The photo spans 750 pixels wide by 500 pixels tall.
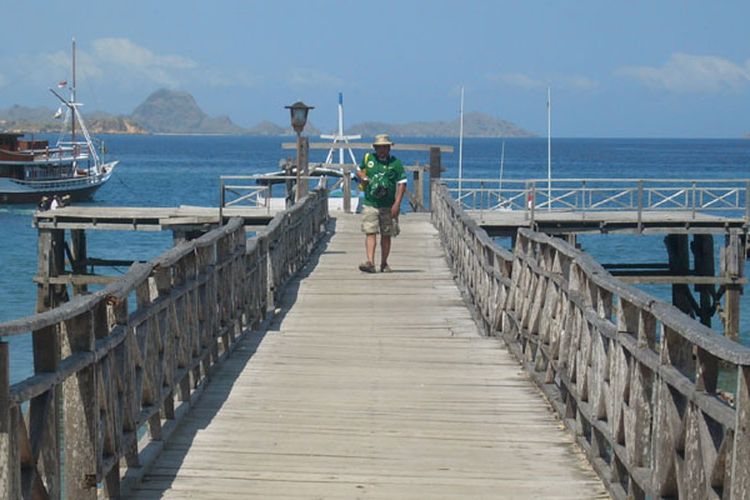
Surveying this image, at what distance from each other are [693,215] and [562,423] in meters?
20.0

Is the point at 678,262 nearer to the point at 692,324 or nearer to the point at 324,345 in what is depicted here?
the point at 324,345

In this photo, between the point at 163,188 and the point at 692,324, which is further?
the point at 163,188

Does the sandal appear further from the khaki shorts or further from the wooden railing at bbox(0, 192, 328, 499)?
the wooden railing at bbox(0, 192, 328, 499)

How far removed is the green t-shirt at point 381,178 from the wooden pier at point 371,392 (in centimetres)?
277

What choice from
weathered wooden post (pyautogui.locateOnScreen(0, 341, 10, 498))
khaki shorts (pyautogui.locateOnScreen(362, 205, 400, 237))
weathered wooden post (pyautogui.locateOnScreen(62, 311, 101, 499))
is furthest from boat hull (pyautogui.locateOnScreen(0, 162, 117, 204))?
weathered wooden post (pyautogui.locateOnScreen(0, 341, 10, 498))

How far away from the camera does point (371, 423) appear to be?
8.12m

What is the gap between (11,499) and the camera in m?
4.49

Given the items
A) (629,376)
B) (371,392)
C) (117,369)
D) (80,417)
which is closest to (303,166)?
(371,392)

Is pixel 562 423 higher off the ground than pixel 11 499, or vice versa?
pixel 11 499

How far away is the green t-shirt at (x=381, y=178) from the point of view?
15938mm

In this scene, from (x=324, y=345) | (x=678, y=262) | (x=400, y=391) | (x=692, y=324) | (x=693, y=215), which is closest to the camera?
(x=692, y=324)

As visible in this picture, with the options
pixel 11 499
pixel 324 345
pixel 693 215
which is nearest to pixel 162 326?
pixel 11 499

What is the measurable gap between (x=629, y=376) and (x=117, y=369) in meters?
2.44

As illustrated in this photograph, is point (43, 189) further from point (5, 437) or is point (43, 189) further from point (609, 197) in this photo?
point (5, 437)
